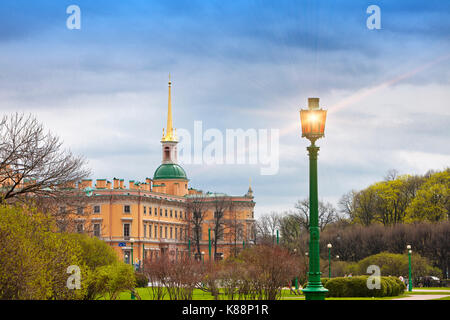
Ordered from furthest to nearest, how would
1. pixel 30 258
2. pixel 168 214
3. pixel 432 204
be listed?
pixel 168 214 < pixel 432 204 < pixel 30 258

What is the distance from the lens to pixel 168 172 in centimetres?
14100

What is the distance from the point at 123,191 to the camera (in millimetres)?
117125

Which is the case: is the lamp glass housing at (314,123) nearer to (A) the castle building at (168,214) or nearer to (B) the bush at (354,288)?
(B) the bush at (354,288)

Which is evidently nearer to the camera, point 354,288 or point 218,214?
point 354,288

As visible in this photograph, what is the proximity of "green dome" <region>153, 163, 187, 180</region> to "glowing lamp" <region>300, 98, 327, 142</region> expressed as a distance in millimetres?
120647

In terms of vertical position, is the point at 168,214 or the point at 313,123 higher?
the point at 168,214

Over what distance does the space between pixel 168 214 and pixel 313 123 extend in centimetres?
11322

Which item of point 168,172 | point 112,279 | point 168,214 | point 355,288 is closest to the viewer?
point 112,279

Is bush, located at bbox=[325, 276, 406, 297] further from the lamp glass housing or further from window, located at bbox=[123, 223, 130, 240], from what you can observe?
window, located at bbox=[123, 223, 130, 240]

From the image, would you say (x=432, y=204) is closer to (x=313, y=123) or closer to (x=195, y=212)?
(x=195, y=212)

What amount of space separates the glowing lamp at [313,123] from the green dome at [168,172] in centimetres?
12065

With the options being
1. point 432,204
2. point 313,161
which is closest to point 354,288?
point 313,161
